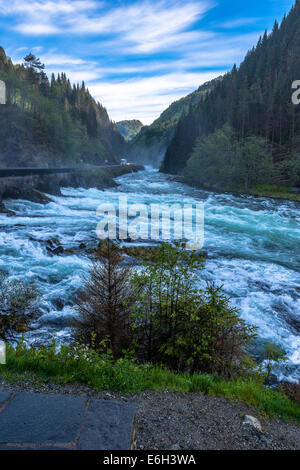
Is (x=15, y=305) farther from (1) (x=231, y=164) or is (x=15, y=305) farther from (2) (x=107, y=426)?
(1) (x=231, y=164)

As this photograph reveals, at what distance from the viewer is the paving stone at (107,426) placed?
317 centimetres

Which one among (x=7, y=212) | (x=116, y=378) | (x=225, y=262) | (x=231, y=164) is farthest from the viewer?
(x=231, y=164)

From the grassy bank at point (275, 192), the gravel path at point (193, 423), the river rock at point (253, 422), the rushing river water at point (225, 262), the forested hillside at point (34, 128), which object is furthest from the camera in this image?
the forested hillside at point (34, 128)

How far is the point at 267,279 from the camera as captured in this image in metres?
14.9

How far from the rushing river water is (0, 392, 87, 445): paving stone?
4297 mm

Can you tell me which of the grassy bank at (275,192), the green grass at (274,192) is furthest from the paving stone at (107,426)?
the green grass at (274,192)

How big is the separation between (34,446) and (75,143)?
3412 inches

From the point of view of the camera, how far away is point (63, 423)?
3.44 m

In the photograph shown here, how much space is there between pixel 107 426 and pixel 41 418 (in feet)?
2.74

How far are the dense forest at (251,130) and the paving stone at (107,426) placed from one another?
54633 millimetres

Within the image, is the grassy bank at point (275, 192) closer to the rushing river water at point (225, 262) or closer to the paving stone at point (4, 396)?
the rushing river water at point (225, 262)

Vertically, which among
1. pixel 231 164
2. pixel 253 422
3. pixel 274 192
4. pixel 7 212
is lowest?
pixel 253 422

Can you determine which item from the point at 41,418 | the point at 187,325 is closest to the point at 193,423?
the point at 41,418

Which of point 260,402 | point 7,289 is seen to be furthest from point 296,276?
point 7,289
